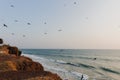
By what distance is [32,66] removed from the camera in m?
21.9

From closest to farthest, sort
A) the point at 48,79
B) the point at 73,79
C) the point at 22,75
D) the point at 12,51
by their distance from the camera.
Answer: the point at 48,79, the point at 22,75, the point at 73,79, the point at 12,51

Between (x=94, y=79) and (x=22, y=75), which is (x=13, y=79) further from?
(x=94, y=79)

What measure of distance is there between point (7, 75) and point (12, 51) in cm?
3198

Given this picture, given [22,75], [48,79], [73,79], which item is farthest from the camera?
[73,79]

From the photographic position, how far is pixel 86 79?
35375 millimetres

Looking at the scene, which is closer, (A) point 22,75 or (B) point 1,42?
(A) point 22,75

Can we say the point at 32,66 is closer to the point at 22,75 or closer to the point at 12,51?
the point at 22,75

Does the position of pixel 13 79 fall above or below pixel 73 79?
above

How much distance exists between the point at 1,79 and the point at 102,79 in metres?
27.0

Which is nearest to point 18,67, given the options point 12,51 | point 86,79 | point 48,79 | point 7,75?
point 7,75

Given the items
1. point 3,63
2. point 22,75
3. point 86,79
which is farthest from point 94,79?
point 22,75

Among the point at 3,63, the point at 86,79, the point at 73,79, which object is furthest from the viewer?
the point at 86,79

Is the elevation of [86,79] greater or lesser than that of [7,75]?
lesser

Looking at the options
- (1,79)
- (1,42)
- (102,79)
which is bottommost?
(102,79)
